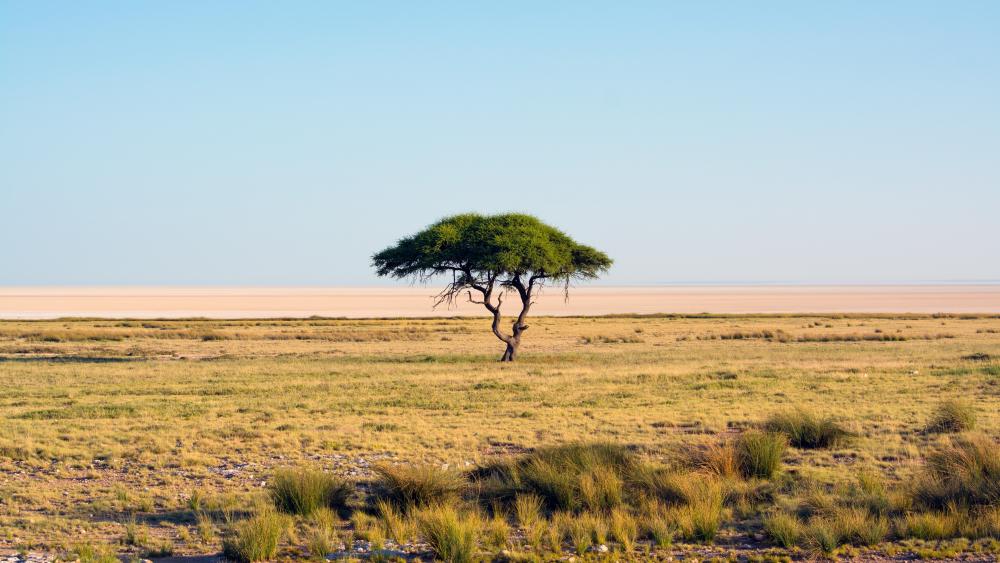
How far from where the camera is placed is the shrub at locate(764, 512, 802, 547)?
34.0ft

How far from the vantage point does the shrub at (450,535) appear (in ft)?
32.1

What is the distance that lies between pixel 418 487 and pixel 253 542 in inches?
110

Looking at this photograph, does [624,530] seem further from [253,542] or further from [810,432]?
[810,432]

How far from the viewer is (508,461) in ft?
46.7

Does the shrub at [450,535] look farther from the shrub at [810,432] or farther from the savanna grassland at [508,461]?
the shrub at [810,432]

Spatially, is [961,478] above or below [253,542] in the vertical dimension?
above

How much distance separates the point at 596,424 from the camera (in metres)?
20.1

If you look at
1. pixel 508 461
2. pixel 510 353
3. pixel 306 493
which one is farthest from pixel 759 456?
pixel 510 353

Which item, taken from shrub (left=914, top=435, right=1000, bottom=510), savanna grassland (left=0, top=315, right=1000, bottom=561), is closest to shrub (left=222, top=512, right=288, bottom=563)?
savanna grassland (left=0, top=315, right=1000, bottom=561)

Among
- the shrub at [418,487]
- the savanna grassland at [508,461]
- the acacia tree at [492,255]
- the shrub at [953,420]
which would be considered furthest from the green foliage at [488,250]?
the shrub at [418,487]

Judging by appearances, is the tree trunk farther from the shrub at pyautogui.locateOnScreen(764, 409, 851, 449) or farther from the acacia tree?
the shrub at pyautogui.locateOnScreen(764, 409, 851, 449)

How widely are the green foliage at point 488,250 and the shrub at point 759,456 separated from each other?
26.9 metres

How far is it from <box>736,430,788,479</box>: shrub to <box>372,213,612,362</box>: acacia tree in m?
25.9

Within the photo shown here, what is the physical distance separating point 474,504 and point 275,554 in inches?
117
